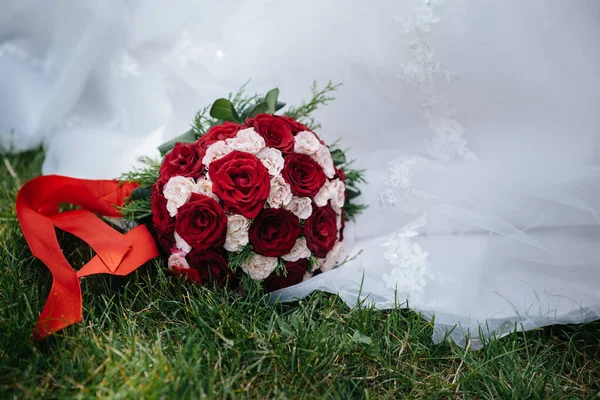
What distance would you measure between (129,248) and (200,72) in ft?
2.89

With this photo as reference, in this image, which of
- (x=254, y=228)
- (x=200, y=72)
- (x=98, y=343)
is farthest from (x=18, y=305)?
(x=200, y=72)

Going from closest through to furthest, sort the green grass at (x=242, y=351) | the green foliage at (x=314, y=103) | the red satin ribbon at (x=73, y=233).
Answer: the green grass at (x=242, y=351) → the red satin ribbon at (x=73, y=233) → the green foliage at (x=314, y=103)

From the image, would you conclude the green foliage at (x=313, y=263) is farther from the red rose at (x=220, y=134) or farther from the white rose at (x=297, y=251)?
the red rose at (x=220, y=134)

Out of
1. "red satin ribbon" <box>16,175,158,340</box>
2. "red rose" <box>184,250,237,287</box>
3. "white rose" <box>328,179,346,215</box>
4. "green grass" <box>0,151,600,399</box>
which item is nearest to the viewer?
"green grass" <box>0,151,600,399</box>

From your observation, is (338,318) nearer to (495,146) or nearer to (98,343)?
(98,343)

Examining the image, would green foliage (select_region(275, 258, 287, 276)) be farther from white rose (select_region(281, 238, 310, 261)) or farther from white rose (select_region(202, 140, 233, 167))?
white rose (select_region(202, 140, 233, 167))

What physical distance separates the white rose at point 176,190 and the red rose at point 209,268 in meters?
0.12

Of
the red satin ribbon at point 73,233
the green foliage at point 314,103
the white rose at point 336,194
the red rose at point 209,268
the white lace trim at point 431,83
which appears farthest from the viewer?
the green foliage at point 314,103

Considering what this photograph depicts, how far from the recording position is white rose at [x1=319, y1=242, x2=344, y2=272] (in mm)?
1436

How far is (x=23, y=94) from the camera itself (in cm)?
221

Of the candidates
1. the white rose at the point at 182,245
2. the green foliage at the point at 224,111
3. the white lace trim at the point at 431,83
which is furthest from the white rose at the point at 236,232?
the white lace trim at the point at 431,83

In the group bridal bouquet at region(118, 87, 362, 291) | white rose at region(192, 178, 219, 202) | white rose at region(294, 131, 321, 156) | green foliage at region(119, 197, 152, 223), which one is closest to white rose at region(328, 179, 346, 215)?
bridal bouquet at region(118, 87, 362, 291)

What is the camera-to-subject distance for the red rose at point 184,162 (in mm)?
1298

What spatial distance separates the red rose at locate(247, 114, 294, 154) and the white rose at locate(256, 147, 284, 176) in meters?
0.02
